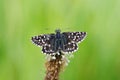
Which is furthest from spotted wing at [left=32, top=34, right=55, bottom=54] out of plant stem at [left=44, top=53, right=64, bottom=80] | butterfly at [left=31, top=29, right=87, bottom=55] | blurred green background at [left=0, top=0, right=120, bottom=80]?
blurred green background at [left=0, top=0, right=120, bottom=80]

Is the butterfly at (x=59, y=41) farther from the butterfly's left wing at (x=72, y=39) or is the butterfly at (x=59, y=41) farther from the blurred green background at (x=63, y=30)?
the blurred green background at (x=63, y=30)

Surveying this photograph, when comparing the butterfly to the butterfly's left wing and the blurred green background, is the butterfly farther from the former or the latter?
→ the blurred green background

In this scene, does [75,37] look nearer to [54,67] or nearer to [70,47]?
[70,47]

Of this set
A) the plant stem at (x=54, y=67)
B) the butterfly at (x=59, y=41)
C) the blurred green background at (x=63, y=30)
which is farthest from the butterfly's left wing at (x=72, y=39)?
the blurred green background at (x=63, y=30)

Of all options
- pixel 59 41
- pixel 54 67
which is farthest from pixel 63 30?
pixel 54 67
